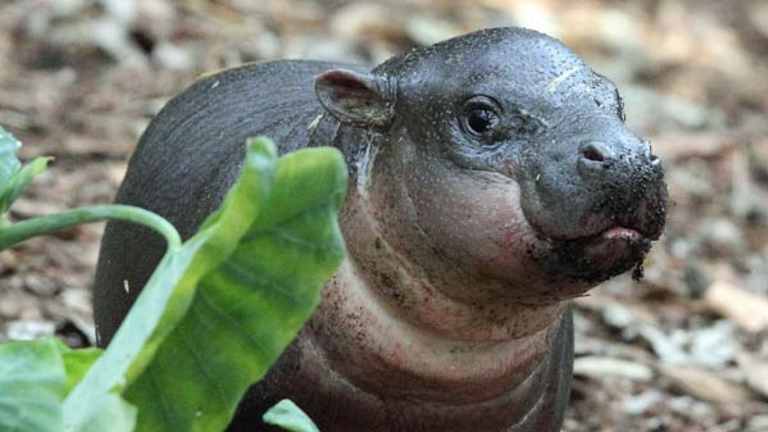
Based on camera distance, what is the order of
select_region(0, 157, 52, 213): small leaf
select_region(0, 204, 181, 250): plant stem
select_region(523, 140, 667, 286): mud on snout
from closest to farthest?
select_region(0, 204, 181, 250): plant stem
select_region(0, 157, 52, 213): small leaf
select_region(523, 140, 667, 286): mud on snout

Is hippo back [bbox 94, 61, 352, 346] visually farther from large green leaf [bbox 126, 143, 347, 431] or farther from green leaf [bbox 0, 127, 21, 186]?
large green leaf [bbox 126, 143, 347, 431]

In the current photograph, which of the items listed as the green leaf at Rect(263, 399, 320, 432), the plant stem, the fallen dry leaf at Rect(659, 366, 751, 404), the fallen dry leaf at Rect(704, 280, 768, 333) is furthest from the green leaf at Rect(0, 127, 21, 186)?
the fallen dry leaf at Rect(704, 280, 768, 333)

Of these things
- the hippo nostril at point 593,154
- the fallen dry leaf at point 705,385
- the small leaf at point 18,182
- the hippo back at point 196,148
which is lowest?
the small leaf at point 18,182

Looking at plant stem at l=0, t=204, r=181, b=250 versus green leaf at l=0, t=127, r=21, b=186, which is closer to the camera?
plant stem at l=0, t=204, r=181, b=250

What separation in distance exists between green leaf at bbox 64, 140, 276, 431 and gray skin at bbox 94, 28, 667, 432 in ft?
2.26

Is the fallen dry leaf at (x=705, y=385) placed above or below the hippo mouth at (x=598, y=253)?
above

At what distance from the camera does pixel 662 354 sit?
587 cm

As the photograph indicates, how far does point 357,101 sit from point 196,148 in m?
0.57

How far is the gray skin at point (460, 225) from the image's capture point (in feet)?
10.1

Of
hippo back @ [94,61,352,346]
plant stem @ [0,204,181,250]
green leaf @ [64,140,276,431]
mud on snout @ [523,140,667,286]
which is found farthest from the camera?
hippo back @ [94,61,352,346]

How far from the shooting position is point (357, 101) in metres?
3.39

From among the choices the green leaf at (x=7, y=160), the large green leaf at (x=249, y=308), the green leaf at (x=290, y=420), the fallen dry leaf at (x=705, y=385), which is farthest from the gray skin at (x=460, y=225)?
the fallen dry leaf at (x=705, y=385)

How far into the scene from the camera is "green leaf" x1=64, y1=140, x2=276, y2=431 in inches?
97.9

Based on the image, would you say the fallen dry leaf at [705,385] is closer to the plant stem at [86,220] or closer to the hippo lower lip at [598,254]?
the hippo lower lip at [598,254]
